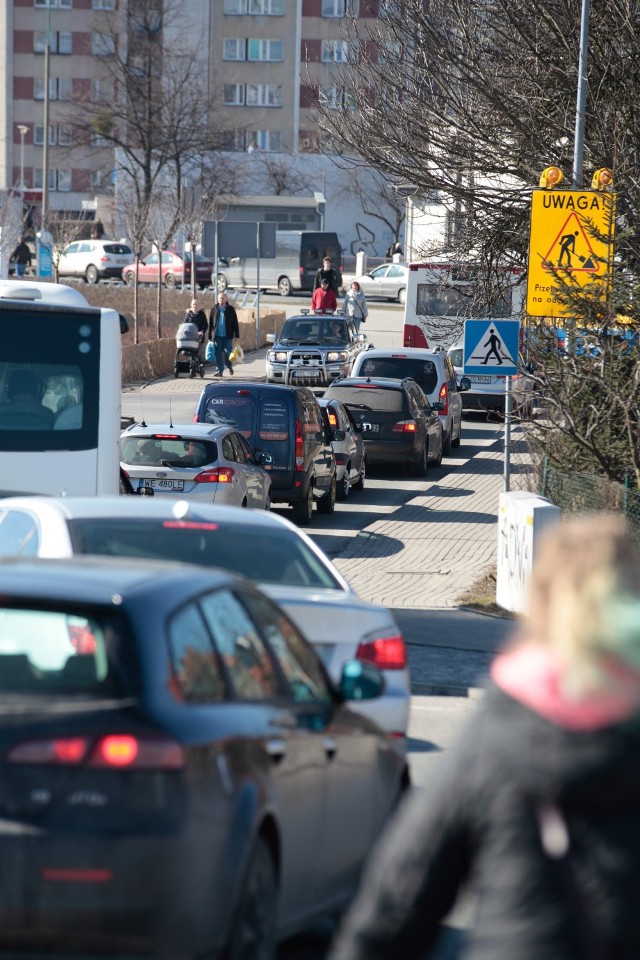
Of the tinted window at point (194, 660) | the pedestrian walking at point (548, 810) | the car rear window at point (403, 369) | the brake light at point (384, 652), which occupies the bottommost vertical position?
the car rear window at point (403, 369)

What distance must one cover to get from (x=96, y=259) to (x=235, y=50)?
3409 centimetres

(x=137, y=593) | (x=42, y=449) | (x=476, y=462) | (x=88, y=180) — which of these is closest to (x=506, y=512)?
(x=42, y=449)

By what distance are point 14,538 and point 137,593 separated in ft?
9.87

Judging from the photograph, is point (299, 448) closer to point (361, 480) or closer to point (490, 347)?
point (361, 480)

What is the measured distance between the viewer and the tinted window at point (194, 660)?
176 inches

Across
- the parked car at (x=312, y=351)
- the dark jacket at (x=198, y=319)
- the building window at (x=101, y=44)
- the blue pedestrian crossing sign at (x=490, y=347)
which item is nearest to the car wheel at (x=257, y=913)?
the blue pedestrian crossing sign at (x=490, y=347)

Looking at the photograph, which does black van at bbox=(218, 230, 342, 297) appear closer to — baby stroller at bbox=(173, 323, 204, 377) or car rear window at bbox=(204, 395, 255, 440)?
baby stroller at bbox=(173, 323, 204, 377)

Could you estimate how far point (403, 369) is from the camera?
100 ft

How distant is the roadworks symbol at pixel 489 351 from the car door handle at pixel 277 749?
41.7 feet

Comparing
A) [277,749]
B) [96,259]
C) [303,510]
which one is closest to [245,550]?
[277,749]

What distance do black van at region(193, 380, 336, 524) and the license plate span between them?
12.1 ft

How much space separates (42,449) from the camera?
14.2 meters

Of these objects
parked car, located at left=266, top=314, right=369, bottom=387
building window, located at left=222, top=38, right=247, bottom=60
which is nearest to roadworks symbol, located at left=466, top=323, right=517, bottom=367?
parked car, located at left=266, top=314, right=369, bottom=387

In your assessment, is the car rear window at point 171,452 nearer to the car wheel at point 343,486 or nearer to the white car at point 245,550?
the car wheel at point 343,486
